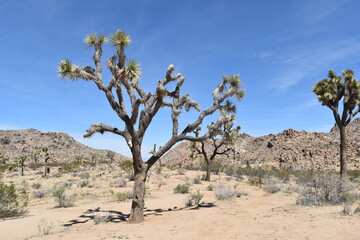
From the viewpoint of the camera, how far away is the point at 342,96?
747 inches

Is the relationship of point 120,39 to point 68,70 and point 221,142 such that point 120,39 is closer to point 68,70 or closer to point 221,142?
point 68,70

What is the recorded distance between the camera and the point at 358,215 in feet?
30.2

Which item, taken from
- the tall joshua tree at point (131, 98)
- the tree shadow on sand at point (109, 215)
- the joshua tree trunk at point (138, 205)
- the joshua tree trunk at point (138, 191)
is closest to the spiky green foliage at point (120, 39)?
the tall joshua tree at point (131, 98)

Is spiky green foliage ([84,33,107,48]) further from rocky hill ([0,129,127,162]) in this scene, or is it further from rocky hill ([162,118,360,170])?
rocky hill ([0,129,127,162])

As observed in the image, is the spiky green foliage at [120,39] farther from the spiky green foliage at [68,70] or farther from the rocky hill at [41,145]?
the rocky hill at [41,145]

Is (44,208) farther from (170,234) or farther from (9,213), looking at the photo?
(170,234)

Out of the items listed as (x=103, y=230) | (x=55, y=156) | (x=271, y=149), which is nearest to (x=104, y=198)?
(x=103, y=230)

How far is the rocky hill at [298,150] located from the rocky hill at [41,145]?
131ft

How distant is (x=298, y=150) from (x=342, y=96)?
36.0 metres

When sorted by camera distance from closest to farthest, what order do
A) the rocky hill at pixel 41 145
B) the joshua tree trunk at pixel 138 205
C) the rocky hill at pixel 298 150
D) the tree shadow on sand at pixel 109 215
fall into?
the joshua tree trunk at pixel 138 205
the tree shadow on sand at pixel 109 215
the rocky hill at pixel 298 150
the rocky hill at pixel 41 145

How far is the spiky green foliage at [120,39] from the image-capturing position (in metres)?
10.4

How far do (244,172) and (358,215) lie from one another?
23774mm

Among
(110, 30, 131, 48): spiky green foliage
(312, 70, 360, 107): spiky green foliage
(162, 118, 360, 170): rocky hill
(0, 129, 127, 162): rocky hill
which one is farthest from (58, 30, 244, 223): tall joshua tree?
(0, 129, 127, 162): rocky hill

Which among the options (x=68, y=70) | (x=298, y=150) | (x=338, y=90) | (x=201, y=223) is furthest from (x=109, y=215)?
(x=298, y=150)
